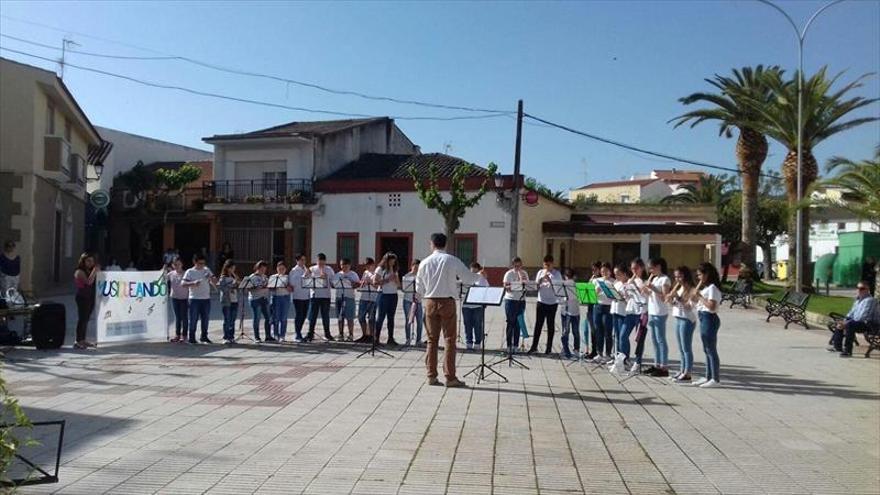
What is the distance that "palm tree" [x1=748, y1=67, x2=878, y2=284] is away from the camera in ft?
100.0

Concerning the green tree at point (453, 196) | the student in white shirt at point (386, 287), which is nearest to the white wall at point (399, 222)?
the green tree at point (453, 196)

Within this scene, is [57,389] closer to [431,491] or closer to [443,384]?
[443,384]

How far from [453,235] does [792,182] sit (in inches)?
575

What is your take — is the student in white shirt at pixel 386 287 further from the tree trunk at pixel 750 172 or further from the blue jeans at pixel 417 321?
the tree trunk at pixel 750 172

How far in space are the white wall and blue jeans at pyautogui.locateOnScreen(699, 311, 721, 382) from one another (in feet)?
81.0

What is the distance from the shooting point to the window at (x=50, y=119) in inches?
1002

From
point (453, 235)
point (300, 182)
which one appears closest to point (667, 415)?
point (453, 235)

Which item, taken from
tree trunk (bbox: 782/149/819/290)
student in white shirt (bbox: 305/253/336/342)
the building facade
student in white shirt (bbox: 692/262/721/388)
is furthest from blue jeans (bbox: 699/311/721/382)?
tree trunk (bbox: 782/149/819/290)

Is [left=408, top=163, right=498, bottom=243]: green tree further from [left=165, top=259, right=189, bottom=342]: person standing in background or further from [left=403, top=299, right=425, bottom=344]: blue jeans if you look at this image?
[left=165, top=259, right=189, bottom=342]: person standing in background

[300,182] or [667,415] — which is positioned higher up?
[300,182]

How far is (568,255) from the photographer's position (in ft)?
142

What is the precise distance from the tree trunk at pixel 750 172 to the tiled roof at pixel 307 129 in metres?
19.9

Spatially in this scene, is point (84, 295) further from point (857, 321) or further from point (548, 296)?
point (857, 321)

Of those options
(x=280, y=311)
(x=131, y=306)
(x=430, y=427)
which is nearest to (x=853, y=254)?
(x=280, y=311)
